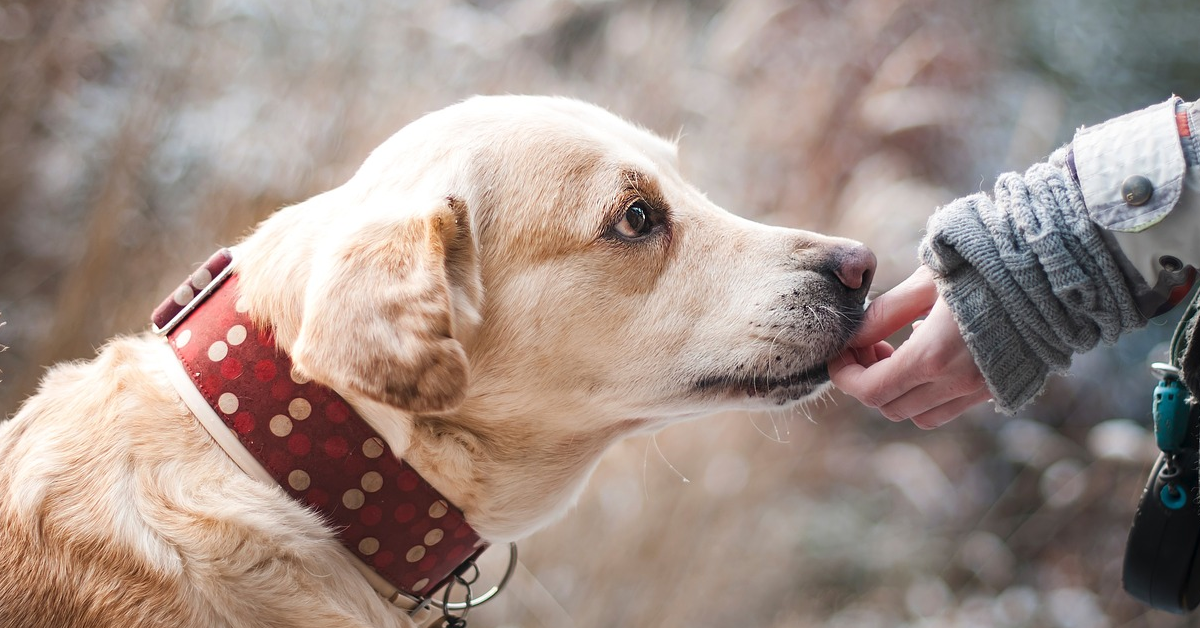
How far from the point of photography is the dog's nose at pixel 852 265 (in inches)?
75.4

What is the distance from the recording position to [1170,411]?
5.89ft

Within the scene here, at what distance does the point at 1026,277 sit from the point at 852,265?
40cm

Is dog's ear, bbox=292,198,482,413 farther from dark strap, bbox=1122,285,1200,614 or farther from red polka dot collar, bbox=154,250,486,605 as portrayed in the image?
dark strap, bbox=1122,285,1200,614

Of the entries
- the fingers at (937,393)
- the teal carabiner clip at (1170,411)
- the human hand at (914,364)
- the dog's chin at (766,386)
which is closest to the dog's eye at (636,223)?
the dog's chin at (766,386)

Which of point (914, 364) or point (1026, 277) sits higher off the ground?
point (1026, 277)

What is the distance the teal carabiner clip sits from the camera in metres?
1.79

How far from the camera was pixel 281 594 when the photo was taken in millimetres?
1597

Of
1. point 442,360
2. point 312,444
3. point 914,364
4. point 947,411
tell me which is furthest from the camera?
point 947,411

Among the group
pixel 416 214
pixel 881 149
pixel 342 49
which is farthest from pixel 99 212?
pixel 881 149

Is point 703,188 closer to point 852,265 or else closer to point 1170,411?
point 852,265

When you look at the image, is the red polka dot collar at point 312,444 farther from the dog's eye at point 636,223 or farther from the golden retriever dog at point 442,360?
the dog's eye at point 636,223

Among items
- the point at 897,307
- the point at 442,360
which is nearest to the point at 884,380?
the point at 897,307

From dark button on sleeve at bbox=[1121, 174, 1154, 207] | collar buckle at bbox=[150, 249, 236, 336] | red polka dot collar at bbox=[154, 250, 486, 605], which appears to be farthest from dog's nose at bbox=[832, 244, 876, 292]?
collar buckle at bbox=[150, 249, 236, 336]

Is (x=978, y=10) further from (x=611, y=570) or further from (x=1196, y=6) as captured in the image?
(x=611, y=570)
